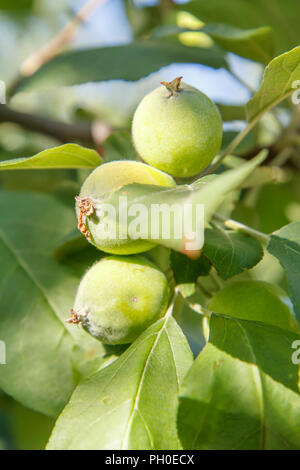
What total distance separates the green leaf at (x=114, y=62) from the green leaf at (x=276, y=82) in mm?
321

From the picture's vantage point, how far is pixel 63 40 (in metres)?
1.89

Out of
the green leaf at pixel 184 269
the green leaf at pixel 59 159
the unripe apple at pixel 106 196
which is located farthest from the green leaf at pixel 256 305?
the green leaf at pixel 59 159

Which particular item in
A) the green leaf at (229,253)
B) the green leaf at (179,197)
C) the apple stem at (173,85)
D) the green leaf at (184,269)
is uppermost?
the apple stem at (173,85)

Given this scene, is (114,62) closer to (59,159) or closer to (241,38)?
(241,38)

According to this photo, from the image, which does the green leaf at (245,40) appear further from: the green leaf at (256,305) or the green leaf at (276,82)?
the green leaf at (256,305)

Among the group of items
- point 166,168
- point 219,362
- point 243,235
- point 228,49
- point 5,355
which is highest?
point 228,49

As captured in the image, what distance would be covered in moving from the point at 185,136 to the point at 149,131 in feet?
0.19

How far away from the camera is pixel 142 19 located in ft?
6.26

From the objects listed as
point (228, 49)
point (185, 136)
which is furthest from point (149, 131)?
point (228, 49)

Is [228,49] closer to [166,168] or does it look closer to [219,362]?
[166,168]

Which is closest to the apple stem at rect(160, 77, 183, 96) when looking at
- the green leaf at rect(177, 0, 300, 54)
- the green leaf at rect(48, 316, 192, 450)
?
the green leaf at rect(48, 316, 192, 450)

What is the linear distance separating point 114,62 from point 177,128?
497mm

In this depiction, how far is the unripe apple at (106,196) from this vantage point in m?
0.69

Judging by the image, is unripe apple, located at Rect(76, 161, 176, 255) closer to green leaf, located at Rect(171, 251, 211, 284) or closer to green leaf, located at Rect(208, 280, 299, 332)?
green leaf, located at Rect(171, 251, 211, 284)
